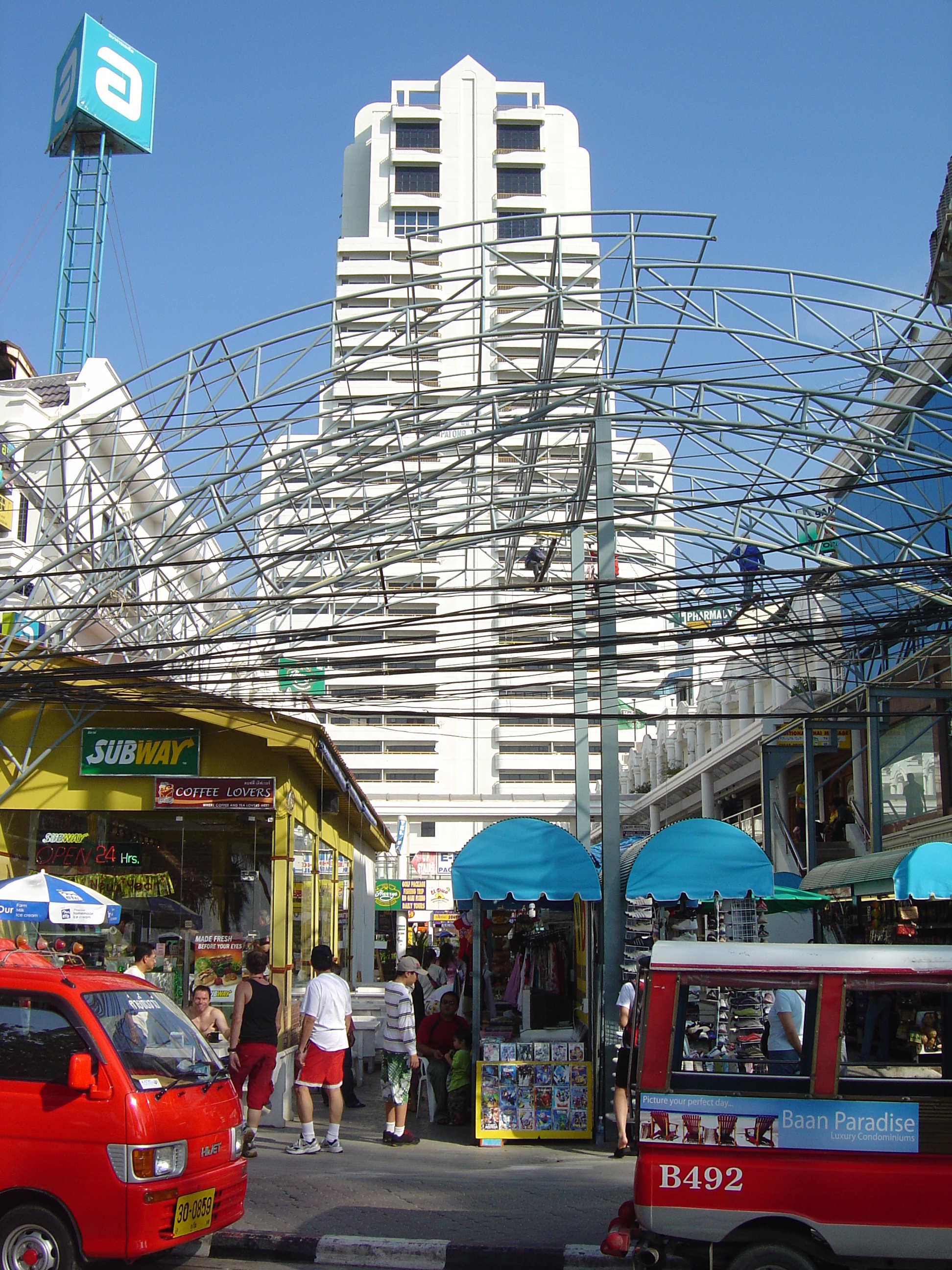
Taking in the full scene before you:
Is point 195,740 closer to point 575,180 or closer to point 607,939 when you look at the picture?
point 607,939

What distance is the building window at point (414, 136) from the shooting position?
7331 centimetres

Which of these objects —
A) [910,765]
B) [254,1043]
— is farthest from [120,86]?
[254,1043]

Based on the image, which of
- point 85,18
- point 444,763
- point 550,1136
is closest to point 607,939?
point 550,1136

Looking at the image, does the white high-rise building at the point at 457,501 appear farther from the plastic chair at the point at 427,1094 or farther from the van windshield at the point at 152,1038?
the van windshield at the point at 152,1038

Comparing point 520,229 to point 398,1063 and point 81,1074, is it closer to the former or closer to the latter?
point 398,1063

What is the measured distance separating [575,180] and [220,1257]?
248 feet

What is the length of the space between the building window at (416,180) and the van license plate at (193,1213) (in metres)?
72.8

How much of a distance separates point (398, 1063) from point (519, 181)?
230 ft

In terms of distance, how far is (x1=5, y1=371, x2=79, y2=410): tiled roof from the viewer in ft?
97.2

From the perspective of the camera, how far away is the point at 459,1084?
1309 centimetres

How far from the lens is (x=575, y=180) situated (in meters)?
75.1

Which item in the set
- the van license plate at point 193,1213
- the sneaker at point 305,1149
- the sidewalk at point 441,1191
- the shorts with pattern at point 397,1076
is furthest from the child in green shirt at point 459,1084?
the van license plate at point 193,1213

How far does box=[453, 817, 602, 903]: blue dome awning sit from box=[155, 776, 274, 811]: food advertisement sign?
4469 mm

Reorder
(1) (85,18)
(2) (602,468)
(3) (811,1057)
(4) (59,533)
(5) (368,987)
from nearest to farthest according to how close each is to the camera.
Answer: (3) (811,1057)
(2) (602,468)
(4) (59,533)
(5) (368,987)
(1) (85,18)
